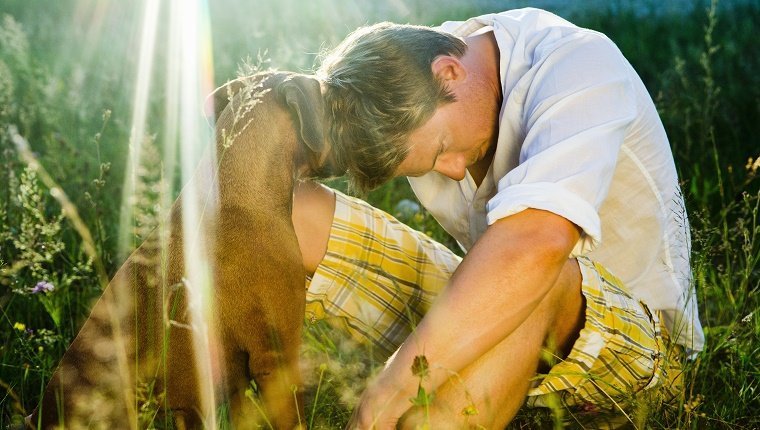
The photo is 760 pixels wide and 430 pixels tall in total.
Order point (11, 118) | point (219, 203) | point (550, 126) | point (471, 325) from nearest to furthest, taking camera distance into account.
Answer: point (471, 325) < point (550, 126) < point (219, 203) < point (11, 118)

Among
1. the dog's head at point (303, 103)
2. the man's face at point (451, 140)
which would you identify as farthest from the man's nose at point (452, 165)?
the dog's head at point (303, 103)

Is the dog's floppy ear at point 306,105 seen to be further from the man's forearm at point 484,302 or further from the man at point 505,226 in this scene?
the man's forearm at point 484,302

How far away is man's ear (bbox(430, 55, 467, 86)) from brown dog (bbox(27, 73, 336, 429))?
37 cm

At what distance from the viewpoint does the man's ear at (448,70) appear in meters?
2.42

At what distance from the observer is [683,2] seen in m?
6.56

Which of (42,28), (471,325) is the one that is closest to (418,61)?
→ (471,325)

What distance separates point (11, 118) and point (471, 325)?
11.0ft

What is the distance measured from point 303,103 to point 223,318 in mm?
625

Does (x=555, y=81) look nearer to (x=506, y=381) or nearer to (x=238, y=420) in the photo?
(x=506, y=381)

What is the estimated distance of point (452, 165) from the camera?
2559mm

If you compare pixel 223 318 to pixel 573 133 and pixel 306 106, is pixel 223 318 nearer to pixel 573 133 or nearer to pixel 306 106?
pixel 306 106

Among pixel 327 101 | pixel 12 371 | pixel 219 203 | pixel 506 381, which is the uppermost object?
pixel 327 101

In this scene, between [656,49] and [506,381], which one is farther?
[656,49]

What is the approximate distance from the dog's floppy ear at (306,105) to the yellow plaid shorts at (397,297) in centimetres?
40
